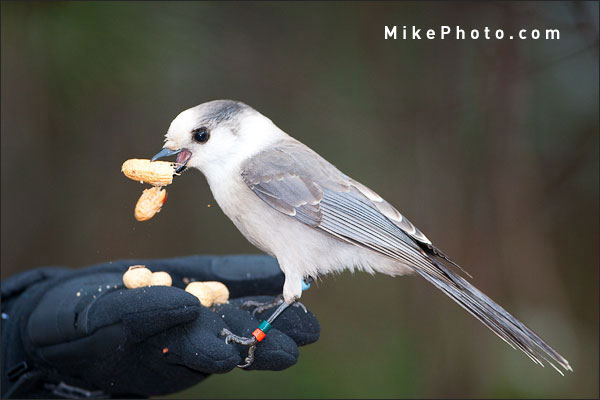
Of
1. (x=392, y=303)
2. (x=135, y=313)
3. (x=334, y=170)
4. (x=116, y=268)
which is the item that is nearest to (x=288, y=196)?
(x=334, y=170)

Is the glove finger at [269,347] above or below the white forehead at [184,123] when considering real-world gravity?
below

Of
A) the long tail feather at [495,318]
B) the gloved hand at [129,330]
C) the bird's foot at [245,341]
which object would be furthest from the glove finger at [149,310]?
the long tail feather at [495,318]

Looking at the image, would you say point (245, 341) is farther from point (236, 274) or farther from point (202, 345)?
point (236, 274)

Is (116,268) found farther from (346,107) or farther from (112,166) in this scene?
(346,107)

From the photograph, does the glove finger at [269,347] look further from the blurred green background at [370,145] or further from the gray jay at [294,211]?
the blurred green background at [370,145]

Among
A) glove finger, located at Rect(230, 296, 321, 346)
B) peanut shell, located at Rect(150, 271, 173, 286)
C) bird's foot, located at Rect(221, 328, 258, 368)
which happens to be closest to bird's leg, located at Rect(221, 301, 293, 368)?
bird's foot, located at Rect(221, 328, 258, 368)

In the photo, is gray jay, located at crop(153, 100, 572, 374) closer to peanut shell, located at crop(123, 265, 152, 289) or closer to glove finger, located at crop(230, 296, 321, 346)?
glove finger, located at crop(230, 296, 321, 346)
